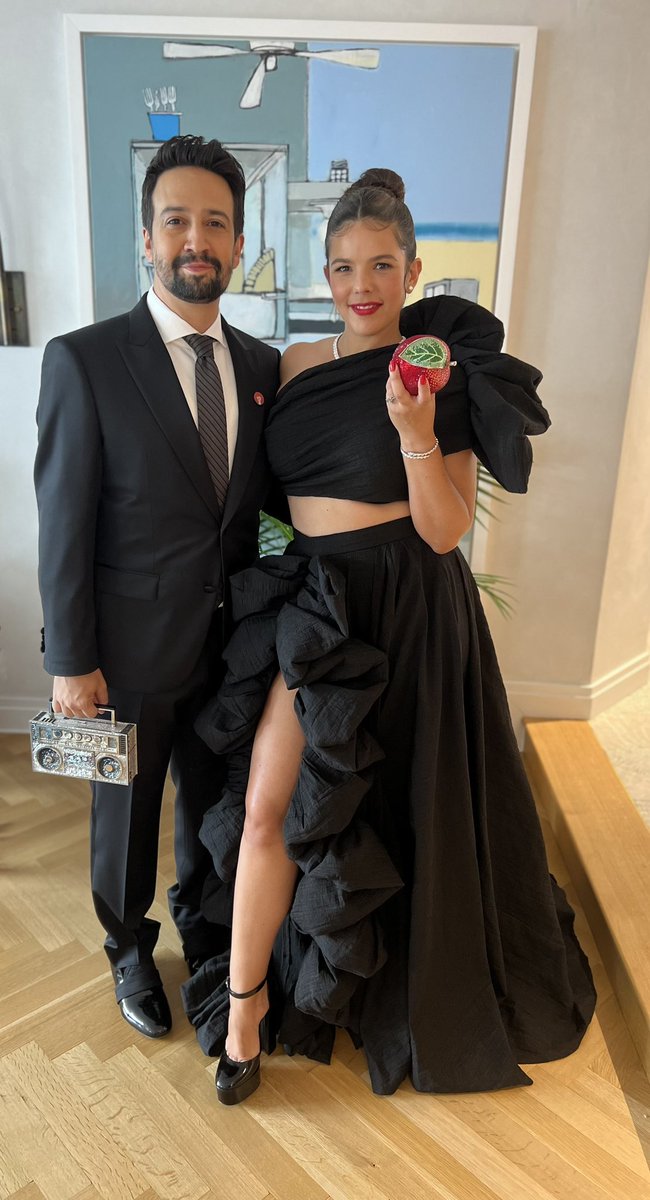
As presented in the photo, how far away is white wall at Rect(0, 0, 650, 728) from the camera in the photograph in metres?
2.47

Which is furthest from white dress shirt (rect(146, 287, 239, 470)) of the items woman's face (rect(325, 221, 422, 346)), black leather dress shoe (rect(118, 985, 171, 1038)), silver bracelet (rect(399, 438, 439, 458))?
black leather dress shoe (rect(118, 985, 171, 1038))

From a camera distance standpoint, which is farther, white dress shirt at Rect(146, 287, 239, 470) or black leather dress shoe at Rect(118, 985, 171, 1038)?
black leather dress shoe at Rect(118, 985, 171, 1038)

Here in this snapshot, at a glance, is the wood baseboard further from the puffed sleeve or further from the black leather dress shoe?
the puffed sleeve

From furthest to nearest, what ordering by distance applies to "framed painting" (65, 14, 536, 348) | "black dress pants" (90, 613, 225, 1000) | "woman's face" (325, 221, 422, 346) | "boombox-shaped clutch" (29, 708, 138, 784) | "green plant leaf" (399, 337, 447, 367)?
"framed painting" (65, 14, 536, 348), "black dress pants" (90, 613, 225, 1000), "boombox-shaped clutch" (29, 708, 138, 784), "woman's face" (325, 221, 422, 346), "green plant leaf" (399, 337, 447, 367)

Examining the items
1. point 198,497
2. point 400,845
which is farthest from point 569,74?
point 400,845

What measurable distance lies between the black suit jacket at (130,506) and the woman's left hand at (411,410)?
1.18ft

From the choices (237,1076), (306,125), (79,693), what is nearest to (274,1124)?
(237,1076)

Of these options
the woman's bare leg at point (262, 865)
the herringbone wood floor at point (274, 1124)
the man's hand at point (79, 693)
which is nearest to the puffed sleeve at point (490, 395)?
the woman's bare leg at point (262, 865)

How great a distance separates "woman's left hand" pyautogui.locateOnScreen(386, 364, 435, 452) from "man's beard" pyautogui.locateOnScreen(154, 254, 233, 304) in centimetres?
40

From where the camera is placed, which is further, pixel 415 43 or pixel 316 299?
pixel 316 299

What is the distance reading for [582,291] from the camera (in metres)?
2.66

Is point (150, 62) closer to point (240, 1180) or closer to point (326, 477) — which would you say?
point (326, 477)

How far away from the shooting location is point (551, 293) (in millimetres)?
2666

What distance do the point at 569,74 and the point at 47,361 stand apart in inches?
74.0
